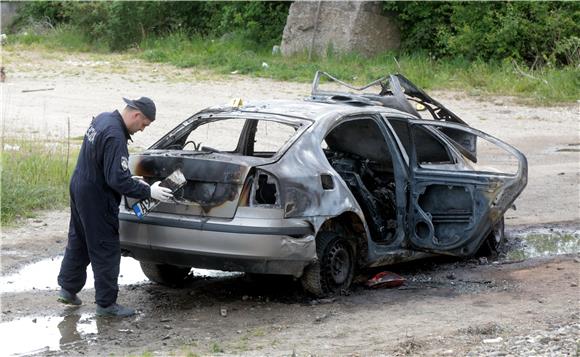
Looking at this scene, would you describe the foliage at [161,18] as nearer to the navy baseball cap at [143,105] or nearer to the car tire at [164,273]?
the car tire at [164,273]

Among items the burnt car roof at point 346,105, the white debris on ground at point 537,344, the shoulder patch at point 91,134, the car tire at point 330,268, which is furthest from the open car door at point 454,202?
the shoulder patch at point 91,134

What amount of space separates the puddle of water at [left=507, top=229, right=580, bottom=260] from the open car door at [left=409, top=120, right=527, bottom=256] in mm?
1042

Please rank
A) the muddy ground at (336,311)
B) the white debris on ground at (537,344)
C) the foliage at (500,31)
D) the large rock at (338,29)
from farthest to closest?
the large rock at (338,29)
the foliage at (500,31)
the muddy ground at (336,311)
the white debris on ground at (537,344)

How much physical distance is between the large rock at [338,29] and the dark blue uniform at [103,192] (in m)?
16.6

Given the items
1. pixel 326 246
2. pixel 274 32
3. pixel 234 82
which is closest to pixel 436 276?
pixel 326 246

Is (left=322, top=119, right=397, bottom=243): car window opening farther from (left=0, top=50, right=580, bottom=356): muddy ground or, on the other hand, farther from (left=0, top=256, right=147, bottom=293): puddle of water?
(left=0, top=256, right=147, bottom=293): puddle of water

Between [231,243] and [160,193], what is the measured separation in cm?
60

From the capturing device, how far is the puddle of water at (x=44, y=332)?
6836 millimetres

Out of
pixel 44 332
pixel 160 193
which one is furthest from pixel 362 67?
pixel 44 332

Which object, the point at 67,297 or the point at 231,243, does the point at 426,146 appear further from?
the point at 67,297

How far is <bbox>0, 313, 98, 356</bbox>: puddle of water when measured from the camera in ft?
22.4

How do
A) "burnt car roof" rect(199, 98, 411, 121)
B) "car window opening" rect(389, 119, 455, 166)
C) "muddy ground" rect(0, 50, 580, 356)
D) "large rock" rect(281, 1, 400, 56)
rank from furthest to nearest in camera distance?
"large rock" rect(281, 1, 400, 56) → "car window opening" rect(389, 119, 455, 166) → "burnt car roof" rect(199, 98, 411, 121) → "muddy ground" rect(0, 50, 580, 356)

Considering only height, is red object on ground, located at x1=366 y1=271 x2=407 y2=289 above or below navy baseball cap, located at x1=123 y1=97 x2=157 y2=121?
below

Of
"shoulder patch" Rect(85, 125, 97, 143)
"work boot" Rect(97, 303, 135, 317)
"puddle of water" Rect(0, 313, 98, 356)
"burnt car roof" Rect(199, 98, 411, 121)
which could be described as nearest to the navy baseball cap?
"shoulder patch" Rect(85, 125, 97, 143)
